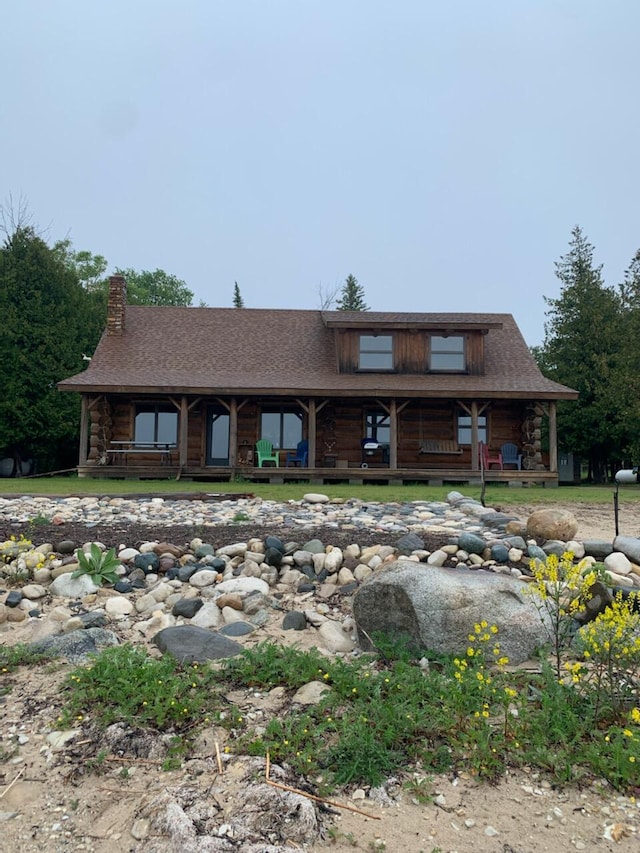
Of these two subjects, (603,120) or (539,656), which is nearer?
(539,656)

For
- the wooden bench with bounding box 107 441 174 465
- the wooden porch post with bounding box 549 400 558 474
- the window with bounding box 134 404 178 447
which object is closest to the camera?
the wooden porch post with bounding box 549 400 558 474

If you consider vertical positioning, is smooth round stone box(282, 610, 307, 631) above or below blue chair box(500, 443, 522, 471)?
below

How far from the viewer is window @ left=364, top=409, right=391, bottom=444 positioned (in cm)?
1766

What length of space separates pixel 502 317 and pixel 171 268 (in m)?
31.2

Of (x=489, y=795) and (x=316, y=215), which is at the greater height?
(x=316, y=215)

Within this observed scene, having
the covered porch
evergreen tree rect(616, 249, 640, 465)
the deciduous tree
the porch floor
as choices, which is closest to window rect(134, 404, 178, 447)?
the covered porch

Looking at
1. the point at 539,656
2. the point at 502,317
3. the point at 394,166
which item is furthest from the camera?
the point at 394,166

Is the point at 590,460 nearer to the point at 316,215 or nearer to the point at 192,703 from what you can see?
the point at 192,703

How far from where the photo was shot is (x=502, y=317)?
68.5 feet

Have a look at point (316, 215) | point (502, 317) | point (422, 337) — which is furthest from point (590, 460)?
point (316, 215)

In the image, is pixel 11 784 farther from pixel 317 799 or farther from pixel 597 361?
pixel 597 361

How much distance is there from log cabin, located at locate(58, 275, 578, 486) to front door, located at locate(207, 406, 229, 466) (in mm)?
32

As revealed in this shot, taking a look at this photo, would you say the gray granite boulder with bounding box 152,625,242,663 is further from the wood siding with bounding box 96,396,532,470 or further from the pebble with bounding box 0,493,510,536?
the wood siding with bounding box 96,396,532,470

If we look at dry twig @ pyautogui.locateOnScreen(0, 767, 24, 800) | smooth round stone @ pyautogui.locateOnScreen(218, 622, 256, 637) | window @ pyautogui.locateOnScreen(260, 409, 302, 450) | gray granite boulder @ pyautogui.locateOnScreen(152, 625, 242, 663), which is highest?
window @ pyautogui.locateOnScreen(260, 409, 302, 450)
